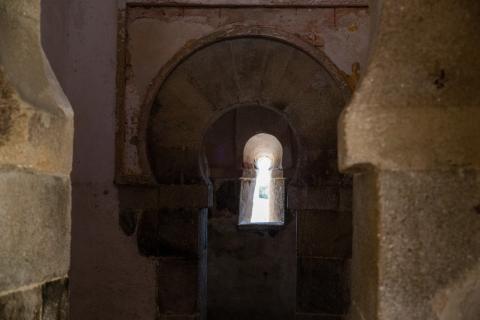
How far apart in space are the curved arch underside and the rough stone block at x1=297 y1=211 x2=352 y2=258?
0.61m

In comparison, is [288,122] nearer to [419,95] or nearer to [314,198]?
[314,198]

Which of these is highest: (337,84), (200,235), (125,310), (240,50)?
(240,50)

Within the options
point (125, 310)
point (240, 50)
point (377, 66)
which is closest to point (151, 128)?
point (240, 50)

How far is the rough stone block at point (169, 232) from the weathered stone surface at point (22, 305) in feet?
7.58

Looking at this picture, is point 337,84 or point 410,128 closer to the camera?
point 410,128

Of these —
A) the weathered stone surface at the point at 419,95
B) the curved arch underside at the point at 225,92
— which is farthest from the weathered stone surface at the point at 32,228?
the curved arch underside at the point at 225,92

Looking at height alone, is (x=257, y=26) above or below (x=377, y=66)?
above

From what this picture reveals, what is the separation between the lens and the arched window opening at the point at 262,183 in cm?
572

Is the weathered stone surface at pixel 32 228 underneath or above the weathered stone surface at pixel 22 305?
above

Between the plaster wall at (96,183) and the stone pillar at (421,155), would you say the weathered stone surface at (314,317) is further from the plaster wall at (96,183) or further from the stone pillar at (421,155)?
the stone pillar at (421,155)

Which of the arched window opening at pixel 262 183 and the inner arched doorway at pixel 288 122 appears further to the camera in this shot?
the arched window opening at pixel 262 183

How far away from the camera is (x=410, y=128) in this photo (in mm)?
1469

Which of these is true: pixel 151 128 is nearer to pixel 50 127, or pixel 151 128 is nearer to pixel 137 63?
pixel 137 63

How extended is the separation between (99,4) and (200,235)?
210 cm
